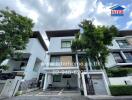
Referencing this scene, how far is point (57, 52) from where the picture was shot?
24.0 m

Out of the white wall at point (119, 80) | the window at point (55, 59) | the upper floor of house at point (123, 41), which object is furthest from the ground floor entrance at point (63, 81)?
the upper floor of house at point (123, 41)

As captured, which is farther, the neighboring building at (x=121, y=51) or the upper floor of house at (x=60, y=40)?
the upper floor of house at (x=60, y=40)

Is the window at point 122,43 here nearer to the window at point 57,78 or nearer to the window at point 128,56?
the window at point 128,56

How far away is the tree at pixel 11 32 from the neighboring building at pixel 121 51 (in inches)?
576

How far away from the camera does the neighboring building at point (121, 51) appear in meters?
23.1

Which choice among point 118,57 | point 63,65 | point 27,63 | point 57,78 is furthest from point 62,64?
point 118,57

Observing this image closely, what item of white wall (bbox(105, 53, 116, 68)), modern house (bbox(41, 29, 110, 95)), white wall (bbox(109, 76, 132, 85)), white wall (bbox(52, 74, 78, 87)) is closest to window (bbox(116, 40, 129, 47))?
white wall (bbox(105, 53, 116, 68))

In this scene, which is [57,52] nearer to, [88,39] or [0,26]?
[88,39]

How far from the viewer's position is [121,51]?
24.7 metres

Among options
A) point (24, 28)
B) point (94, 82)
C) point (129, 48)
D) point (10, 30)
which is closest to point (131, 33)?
point (129, 48)

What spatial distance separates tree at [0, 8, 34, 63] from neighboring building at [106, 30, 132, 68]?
48.0 feet

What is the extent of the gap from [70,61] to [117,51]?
31.5 ft

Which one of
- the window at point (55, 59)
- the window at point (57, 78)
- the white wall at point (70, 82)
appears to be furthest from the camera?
the window at point (55, 59)

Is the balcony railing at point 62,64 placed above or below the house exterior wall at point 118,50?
below
